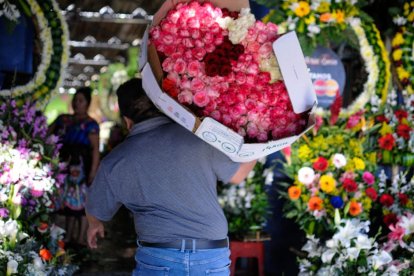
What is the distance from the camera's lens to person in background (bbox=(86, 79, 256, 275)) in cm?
242

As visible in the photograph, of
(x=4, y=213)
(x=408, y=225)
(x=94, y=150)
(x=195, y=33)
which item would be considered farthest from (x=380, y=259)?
(x=94, y=150)

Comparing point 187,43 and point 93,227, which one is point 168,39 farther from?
point 93,227

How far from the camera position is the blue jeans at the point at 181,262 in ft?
7.91

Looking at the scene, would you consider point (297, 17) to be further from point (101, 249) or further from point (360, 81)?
point (101, 249)

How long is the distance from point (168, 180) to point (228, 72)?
478mm

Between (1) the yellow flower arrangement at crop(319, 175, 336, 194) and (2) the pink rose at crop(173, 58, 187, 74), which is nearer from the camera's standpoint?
(2) the pink rose at crop(173, 58, 187, 74)

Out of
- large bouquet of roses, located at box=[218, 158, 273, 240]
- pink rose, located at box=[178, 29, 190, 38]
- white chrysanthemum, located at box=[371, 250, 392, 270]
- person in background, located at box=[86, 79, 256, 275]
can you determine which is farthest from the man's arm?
large bouquet of roses, located at box=[218, 158, 273, 240]

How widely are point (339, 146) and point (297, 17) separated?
1.12 meters

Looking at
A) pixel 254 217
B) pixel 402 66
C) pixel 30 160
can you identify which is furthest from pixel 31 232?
pixel 402 66

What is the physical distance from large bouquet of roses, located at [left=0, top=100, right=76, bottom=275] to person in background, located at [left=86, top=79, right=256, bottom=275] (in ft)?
3.75

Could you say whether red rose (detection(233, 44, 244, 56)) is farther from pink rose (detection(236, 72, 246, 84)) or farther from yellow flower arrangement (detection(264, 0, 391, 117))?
yellow flower arrangement (detection(264, 0, 391, 117))

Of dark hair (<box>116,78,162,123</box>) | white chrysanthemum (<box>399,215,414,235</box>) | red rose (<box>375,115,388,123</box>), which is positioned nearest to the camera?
dark hair (<box>116,78,162,123</box>)

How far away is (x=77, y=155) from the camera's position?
518 centimetres

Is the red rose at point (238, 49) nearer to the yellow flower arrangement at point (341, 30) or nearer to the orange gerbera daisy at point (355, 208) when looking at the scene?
the orange gerbera daisy at point (355, 208)
